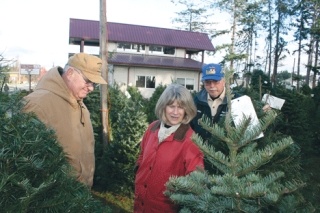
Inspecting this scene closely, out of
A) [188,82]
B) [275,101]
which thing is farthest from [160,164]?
[188,82]

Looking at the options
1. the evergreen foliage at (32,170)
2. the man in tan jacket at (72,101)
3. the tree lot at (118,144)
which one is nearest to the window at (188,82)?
the tree lot at (118,144)

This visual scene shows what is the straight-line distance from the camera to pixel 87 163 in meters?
2.76

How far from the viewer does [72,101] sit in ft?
8.75

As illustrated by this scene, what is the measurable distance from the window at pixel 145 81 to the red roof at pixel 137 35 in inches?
111

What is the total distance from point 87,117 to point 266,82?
9.34 m

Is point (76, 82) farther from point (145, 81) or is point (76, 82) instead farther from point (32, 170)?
point (145, 81)

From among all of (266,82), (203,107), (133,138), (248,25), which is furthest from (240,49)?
(203,107)

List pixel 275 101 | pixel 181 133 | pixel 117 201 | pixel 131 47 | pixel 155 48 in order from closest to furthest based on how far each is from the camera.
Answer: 1. pixel 181 133
2. pixel 275 101
3. pixel 117 201
4. pixel 131 47
5. pixel 155 48

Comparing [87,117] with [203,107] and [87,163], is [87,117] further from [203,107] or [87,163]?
[203,107]

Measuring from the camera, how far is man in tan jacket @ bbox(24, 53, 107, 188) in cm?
252

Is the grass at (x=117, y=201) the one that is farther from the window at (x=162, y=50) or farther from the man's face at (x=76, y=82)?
the window at (x=162, y=50)

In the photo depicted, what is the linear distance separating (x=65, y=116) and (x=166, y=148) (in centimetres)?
78

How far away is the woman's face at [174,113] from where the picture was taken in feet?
8.44

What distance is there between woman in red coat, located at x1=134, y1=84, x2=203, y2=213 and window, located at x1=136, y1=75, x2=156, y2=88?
25638 mm
